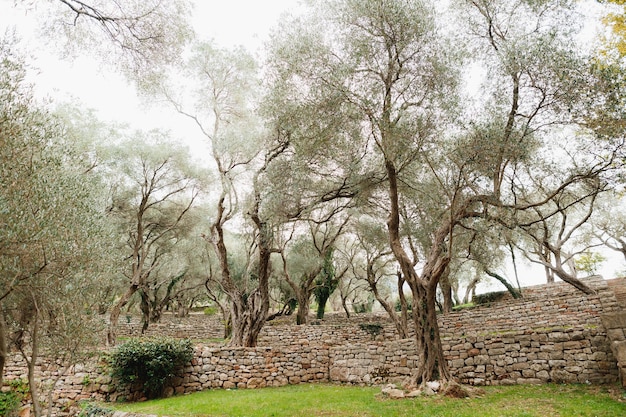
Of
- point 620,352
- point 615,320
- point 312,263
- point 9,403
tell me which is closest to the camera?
point 620,352

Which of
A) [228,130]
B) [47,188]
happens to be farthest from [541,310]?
[47,188]

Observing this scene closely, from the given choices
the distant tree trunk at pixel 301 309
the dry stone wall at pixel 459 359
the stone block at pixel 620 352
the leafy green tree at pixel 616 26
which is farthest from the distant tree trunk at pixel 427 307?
the distant tree trunk at pixel 301 309

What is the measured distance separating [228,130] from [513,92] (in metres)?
12.2

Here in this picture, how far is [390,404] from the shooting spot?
9039mm

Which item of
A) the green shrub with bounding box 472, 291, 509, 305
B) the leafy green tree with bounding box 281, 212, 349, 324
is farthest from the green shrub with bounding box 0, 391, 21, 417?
the green shrub with bounding box 472, 291, 509, 305

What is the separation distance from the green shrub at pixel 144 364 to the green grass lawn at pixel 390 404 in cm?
82

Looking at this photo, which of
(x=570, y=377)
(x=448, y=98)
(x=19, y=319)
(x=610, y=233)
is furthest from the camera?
(x=610, y=233)

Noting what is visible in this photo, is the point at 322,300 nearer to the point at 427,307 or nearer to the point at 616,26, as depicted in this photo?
the point at 427,307

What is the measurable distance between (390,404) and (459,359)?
4.01 metres

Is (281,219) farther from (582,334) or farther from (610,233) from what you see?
(610,233)

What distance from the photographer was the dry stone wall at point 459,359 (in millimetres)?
10164

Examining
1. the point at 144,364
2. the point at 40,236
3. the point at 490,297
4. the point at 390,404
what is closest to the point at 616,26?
the point at 390,404

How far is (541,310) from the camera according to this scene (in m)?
18.1

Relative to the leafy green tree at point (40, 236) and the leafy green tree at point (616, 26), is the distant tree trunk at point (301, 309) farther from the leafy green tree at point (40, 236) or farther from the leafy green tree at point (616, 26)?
the leafy green tree at point (616, 26)
